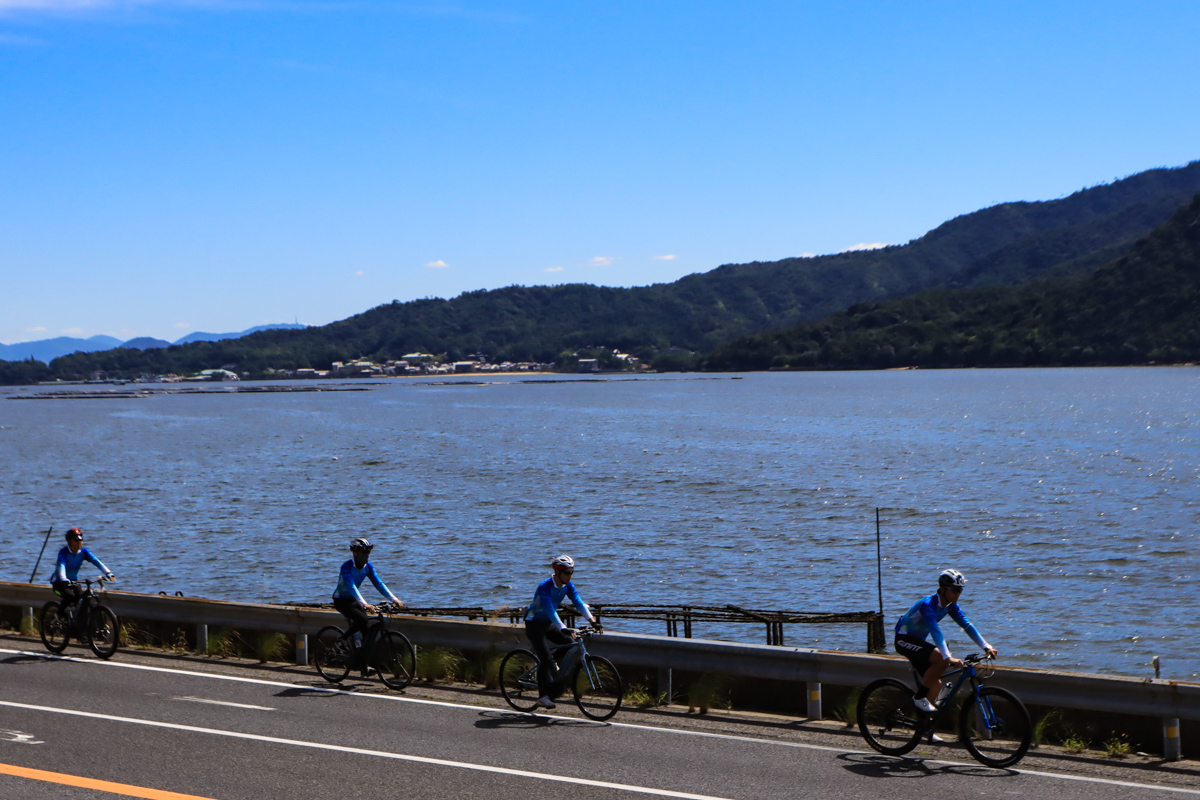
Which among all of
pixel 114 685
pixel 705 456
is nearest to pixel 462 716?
pixel 114 685

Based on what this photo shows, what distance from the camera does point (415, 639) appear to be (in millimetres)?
14836

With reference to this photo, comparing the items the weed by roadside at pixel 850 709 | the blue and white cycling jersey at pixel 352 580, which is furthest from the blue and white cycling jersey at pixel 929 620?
the blue and white cycling jersey at pixel 352 580

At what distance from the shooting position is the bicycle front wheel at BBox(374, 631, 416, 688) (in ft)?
46.1

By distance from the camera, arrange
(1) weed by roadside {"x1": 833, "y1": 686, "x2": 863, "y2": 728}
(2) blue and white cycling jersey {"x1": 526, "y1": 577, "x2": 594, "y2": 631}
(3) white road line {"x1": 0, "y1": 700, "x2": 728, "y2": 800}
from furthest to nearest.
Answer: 1. (2) blue and white cycling jersey {"x1": 526, "y1": 577, "x2": 594, "y2": 631}
2. (1) weed by roadside {"x1": 833, "y1": 686, "x2": 863, "y2": 728}
3. (3) white road line {"x1": 0, "y1": 700, "x2": 728, "y2": 800}

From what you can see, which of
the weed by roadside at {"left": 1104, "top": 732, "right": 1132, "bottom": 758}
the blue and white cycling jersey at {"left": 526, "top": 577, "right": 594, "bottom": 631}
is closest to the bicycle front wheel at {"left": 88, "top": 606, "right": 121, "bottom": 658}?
the blue and white cycling jersey at {"left": 526, "top": 577, "right": 594, "bottom": 631}

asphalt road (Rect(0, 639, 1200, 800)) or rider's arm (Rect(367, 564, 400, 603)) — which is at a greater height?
rider's arm (Rect(367, 564, 400, 603))

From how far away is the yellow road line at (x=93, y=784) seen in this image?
9078 millimetres

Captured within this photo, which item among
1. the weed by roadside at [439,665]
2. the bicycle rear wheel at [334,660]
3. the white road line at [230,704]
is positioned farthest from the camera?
the weed by roadside at [439,665]

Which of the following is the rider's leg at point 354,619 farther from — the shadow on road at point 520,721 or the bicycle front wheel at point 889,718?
the bicycle front wheel at point 889,718

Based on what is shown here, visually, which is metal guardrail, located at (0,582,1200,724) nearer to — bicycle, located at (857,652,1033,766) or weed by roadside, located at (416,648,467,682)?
weed by roadside, located at (416,648,467,682)

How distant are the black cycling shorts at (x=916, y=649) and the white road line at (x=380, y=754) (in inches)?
104

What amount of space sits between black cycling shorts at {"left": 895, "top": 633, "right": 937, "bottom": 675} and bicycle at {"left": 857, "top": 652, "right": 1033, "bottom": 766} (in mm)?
152

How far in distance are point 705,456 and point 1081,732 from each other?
222 ft

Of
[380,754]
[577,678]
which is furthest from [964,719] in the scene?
[380,754]
